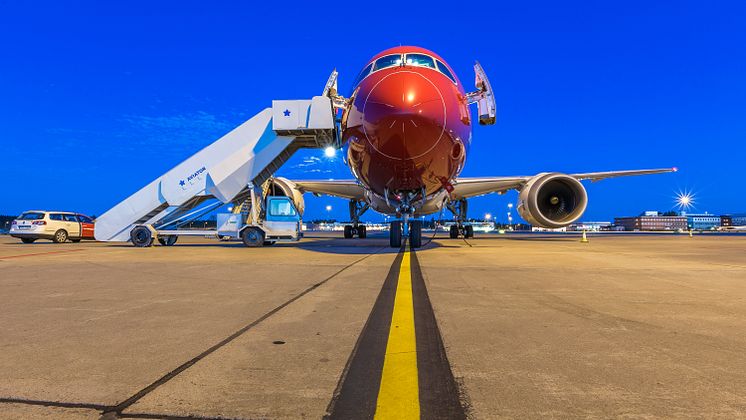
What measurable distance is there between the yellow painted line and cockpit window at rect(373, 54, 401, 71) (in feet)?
19.9

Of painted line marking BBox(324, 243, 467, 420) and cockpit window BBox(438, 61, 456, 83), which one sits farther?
cockpit window BBox(438, 61, 456, 83)

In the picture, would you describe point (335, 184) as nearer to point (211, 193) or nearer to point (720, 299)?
point (211, 193)

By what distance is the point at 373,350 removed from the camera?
2.45 meters

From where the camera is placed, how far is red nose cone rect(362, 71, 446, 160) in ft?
24.2

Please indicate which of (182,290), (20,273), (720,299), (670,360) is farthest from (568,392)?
(20,273)

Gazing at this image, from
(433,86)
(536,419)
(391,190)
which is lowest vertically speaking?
(536,419)

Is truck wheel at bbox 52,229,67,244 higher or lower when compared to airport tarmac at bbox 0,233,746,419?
higher

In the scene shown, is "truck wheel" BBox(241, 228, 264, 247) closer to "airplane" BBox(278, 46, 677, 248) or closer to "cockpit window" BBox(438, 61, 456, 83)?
"airplane" BBox(278, 46, 677, 248)

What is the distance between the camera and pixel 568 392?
1827 mm

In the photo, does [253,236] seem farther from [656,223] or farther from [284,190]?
[656,223]

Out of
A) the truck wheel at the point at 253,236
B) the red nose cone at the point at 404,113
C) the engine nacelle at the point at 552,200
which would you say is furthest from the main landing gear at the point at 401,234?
the engine nacelle at the point at 552,200

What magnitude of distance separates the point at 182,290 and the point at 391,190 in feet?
19.5

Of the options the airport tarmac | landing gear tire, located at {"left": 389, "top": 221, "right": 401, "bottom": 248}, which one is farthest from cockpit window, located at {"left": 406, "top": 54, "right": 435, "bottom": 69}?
the airport tarmac

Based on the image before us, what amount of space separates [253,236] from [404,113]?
22.7 feet
